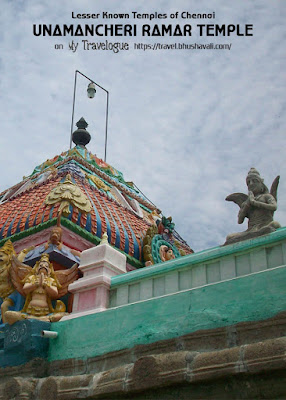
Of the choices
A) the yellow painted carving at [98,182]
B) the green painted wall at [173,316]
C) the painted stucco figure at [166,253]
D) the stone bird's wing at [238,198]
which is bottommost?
the green painted wall at [173,316]

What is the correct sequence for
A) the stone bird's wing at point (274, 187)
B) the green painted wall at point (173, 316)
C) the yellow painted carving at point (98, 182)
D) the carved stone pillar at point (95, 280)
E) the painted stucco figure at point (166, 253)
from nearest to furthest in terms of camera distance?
1. the green painted wall at point (173, 316)
2. the stone bird's wing at point (274, 187)
3. the carved stone pillar at point (95, 280)
4. the painted stucco figure at point (166, 253)
5. the yellow painted carving at point (98, 182)

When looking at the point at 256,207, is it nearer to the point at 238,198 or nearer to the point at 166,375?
the point at 238,198

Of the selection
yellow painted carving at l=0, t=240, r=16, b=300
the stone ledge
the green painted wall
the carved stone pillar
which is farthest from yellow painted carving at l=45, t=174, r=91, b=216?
the stone ledge

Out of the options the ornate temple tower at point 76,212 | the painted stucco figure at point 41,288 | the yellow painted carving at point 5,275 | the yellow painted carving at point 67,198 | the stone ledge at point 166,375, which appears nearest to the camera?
the stone ledge at point 166,375

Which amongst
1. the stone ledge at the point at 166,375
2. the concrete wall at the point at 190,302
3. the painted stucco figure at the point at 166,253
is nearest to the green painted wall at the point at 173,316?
the concrete wall at the point at 190,302

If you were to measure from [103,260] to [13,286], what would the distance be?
2190mm

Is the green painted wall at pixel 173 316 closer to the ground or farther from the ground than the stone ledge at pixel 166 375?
farther from the ground

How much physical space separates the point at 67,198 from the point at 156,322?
5600 millimetres

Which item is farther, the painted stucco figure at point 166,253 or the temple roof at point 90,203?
the painted stucco figure at point 166,253

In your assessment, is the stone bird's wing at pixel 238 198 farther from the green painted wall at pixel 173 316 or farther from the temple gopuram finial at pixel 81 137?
the temple gopuram finial at pixel 81 137

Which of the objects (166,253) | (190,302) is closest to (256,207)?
(190,302)

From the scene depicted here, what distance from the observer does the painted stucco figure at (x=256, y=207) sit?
24.4 ft

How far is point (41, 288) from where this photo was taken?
9.19m

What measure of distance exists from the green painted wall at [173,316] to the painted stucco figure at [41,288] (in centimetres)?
61
